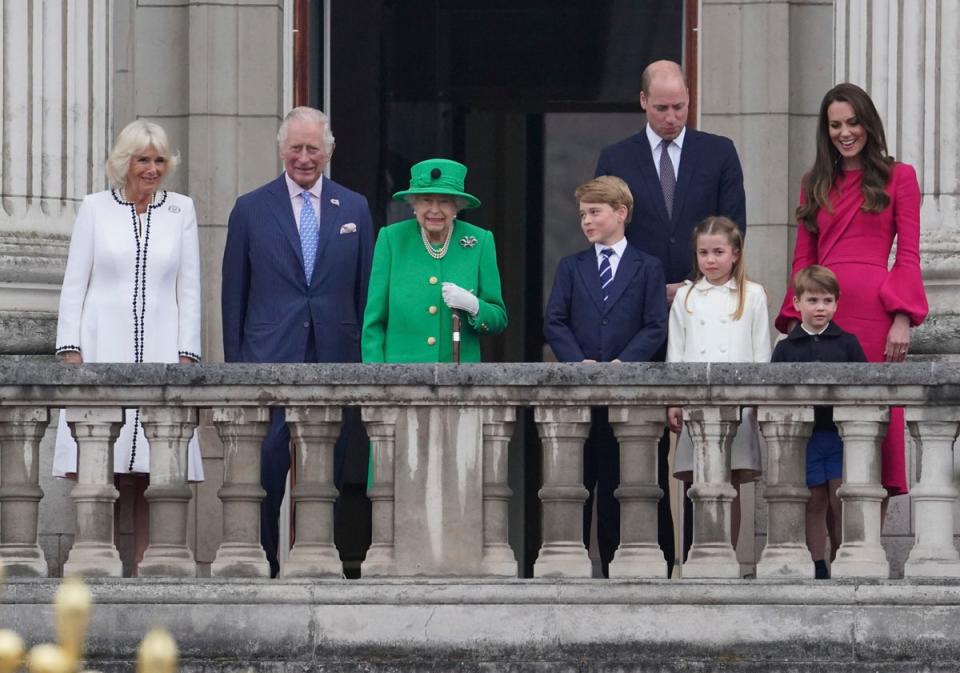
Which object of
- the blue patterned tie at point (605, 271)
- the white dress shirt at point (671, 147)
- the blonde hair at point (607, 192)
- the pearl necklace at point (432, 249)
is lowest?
the blue patterned tie at point (605, 271)

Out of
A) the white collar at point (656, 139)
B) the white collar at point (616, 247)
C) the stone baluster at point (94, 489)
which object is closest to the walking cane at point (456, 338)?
the white collar at point (616, 247)

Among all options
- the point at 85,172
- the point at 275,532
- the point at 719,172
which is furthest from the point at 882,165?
the point at 85,172

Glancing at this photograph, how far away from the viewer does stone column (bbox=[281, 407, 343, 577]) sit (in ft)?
20.9

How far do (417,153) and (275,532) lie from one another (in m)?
4.04

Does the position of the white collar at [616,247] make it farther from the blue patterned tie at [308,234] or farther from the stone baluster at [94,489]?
the stone baluster at [94,489]

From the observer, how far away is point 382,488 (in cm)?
646

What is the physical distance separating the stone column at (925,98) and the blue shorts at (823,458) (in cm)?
156

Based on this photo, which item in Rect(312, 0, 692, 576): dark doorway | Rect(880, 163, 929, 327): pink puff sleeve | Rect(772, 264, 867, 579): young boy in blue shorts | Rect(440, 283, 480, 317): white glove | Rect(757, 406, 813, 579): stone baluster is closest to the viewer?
Rect(757, 406, 813, 579): stone baluster

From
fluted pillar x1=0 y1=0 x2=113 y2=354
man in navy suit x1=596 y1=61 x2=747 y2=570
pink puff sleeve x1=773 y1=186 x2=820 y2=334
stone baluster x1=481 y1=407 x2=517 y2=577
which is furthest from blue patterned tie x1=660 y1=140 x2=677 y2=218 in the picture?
fluted pillar x1=0 y1=0 x2=113 y2=354

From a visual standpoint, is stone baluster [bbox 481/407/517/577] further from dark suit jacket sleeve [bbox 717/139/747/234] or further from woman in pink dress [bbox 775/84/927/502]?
dark suit jacket sleeve [bbox 717/139/747/234]

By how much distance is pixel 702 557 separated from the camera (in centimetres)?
635

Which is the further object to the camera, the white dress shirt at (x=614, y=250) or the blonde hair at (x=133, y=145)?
the white dress shirt at (x=614, y=250)

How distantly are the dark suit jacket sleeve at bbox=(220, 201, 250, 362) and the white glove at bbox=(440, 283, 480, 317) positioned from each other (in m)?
0.84

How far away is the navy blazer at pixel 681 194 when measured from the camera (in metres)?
7.15
